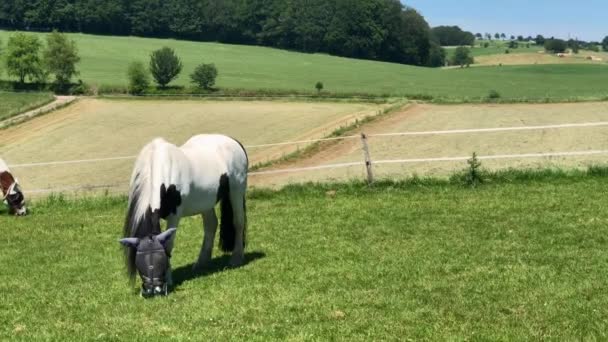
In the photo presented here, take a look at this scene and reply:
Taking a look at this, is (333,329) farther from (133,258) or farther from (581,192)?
(581,192)

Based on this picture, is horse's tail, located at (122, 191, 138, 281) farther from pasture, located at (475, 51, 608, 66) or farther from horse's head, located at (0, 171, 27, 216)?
pasture, located at (475, 51, 608, 66)

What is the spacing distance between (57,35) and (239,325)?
241 feet

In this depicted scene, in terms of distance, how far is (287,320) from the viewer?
19.9ft

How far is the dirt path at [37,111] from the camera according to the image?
4279cm

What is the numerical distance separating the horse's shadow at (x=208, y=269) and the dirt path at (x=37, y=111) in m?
36.9

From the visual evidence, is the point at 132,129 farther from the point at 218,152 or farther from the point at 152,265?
the point at 152,265

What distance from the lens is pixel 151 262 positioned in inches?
274

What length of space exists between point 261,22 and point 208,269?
385 ft

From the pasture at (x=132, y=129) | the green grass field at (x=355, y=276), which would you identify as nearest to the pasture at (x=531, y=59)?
the pasture at (x=132, y=129)

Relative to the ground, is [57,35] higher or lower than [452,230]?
higher

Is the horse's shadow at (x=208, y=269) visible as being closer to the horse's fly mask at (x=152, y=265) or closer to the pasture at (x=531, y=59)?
the horse's fly mask at (x=152, y=265)

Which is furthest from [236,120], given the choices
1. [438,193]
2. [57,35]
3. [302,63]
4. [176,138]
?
[302,63]

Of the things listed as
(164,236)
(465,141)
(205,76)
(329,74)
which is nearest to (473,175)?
(164,236)

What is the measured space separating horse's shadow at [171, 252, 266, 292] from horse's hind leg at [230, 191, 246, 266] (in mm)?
114
